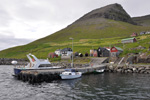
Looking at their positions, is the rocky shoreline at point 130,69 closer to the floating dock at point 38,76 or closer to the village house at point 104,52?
the village house at point 104,52

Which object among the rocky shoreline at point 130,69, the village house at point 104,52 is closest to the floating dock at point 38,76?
the rocky shoreline at point 130,69

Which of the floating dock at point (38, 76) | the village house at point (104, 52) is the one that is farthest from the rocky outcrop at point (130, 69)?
the floating dock at point (38, 76)

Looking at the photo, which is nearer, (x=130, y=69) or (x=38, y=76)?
(x=38, y=76)

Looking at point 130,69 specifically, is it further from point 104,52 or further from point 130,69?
point 104,52

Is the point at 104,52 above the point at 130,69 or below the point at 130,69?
above

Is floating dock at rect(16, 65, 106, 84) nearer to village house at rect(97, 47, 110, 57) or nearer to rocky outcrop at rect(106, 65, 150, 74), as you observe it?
rocky outcrop at rect(106, 65, 150, 74)

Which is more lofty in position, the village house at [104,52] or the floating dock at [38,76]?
the village house at [104,52]

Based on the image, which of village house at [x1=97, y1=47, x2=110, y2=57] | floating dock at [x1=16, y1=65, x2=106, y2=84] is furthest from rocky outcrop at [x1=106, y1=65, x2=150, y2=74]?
floating dock at [x1=16, y1=65, x2=106, y2=84]

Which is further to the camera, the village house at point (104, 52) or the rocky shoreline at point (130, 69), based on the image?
the village house at point (104, 52)

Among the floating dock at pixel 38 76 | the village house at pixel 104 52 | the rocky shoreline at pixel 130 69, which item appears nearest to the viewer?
the floating dock at pixel 38 76

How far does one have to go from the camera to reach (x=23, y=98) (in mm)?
26219

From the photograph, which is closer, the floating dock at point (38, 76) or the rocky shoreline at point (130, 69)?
the floating dock at point (38, 76)

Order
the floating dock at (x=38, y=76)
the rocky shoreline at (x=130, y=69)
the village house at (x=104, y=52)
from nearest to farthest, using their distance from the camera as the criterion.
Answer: the floating dock at (x=38, y=76), the rocky shoreline at (x=130, y=69), the village house at (x=104, y=52)

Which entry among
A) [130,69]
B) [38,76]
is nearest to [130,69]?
[130,69]
